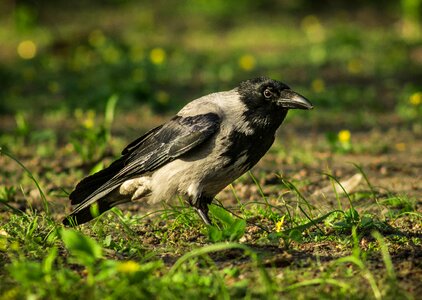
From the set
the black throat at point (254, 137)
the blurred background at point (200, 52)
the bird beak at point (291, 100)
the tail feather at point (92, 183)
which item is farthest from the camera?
the blurred background at point (200, 52)

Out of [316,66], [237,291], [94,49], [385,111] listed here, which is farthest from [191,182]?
[94,49]

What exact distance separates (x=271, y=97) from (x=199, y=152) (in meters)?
0.61

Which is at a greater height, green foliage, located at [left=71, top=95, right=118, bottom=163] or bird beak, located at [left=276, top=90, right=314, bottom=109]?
bird beak, located at [left=276, top=90, right=314, bottom=109]

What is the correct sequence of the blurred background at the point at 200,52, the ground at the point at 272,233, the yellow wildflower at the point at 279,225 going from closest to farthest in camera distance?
1. the ground at the point at 272,233
2. the yellow wildflower at the point at 279,225
3. the blurred background at the point at 200,52

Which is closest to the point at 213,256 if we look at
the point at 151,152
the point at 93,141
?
the point at 151,152

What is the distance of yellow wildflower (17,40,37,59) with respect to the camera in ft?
38.6

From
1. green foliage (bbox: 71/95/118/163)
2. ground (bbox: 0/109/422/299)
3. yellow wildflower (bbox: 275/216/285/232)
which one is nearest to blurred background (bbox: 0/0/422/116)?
green foliage (bbox: 71/95/118/163)

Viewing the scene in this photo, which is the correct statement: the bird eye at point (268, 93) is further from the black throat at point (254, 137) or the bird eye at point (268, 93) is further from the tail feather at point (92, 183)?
the tail feather at point (92, 183)

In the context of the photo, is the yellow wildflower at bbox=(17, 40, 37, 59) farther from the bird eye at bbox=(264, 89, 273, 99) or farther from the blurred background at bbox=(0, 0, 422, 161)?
the bird eye at bbox=(264, 89, 273, 99)

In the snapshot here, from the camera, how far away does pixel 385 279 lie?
3.60 m

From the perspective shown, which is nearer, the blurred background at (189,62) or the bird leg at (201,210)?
→ the bird leg at (201,210)

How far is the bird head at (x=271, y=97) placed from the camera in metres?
4.82

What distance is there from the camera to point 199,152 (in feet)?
15.5

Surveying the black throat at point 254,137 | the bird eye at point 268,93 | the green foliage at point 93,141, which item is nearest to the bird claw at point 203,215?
Result: the black throat at point 254,137
